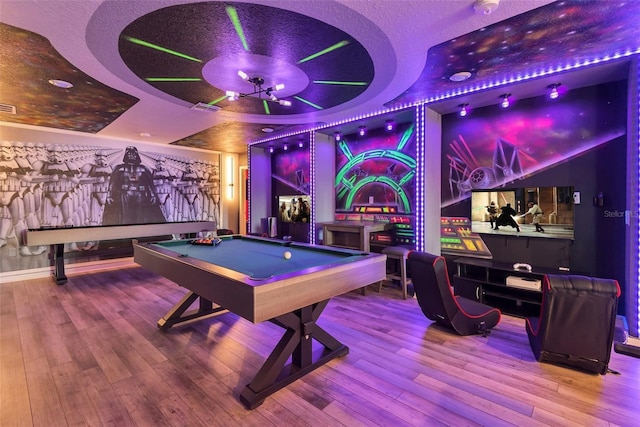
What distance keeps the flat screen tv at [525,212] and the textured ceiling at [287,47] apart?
1.58 m

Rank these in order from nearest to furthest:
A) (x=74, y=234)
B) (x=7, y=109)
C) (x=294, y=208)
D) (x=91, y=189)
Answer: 1. (x=7, y=109)
2. (x=74, y=234)
3. (x=91, y=189)
4. (x=294, y=208)

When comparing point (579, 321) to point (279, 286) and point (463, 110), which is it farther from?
point (463, 110)

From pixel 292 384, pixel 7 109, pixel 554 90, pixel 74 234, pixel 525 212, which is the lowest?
pixel 292 384

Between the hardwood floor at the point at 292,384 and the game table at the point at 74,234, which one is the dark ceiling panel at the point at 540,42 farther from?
the game table at the point at 74,234

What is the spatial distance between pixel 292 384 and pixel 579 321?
8.02 feet

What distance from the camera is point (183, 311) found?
356cm

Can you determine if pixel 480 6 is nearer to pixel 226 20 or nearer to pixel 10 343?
pixel 226 20

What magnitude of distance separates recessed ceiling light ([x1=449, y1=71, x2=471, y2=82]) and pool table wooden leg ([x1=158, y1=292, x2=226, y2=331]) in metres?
3.92

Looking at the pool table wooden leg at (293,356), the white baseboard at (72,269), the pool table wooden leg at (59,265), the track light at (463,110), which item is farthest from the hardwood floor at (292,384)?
the track light at (463,110)

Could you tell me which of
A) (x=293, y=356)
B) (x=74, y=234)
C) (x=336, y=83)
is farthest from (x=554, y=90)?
(x=74, y=234)

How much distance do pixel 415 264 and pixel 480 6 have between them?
2.38 metres

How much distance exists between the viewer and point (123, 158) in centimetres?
707

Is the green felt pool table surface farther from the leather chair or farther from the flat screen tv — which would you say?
the flat screen tv

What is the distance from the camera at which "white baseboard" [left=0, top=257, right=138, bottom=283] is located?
18.7 feet
